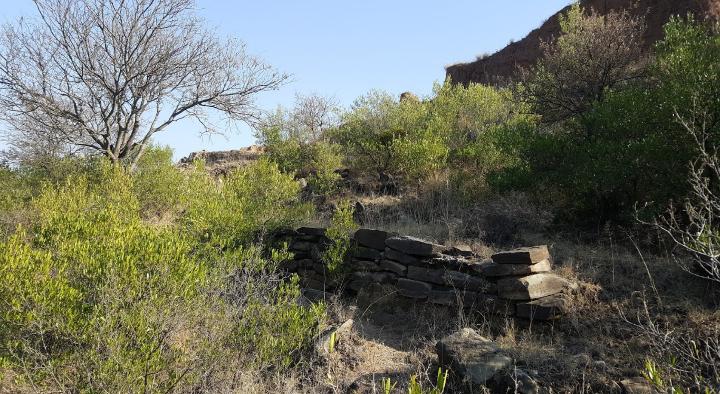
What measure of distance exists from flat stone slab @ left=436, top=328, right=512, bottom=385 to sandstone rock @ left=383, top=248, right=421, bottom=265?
85.3 inches

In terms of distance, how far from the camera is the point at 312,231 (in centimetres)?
825

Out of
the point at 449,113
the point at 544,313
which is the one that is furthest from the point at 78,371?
the point at 449,113

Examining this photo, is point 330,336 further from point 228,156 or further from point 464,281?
point 228,156

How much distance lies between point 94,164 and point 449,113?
32.8ft

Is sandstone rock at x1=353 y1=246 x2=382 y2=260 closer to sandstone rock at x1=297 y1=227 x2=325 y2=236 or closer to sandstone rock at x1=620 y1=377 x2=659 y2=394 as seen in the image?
sandstone rock at x1=297 y1=227 x2=325 y2=236

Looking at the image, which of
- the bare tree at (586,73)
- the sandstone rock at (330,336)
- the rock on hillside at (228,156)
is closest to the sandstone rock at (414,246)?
the sandstone rock at (330,336)

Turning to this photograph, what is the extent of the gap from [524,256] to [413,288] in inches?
66.7

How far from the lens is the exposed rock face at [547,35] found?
23.3 metres

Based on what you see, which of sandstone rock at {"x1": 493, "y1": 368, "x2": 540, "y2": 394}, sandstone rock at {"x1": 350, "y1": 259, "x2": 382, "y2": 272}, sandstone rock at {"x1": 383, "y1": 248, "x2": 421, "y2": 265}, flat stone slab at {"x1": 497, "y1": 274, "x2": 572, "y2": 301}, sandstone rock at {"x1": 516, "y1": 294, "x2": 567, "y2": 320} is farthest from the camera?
sandstone rock at {"x1": 350, "y1": 259, "x2": 382, "y2": 272}

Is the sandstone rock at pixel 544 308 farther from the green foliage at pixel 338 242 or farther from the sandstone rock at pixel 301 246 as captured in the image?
the sandstone rock at pixel 301 246

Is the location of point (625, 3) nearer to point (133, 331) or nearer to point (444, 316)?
point (444, 316)

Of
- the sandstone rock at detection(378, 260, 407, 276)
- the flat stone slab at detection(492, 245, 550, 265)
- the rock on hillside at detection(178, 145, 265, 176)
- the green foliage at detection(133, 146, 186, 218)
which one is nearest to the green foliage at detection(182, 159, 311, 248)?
the green foliage at detection(133, 146, 186, 218)

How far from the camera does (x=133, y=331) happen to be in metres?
3.93

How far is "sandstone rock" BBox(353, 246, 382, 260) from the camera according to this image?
7549 millimetres
